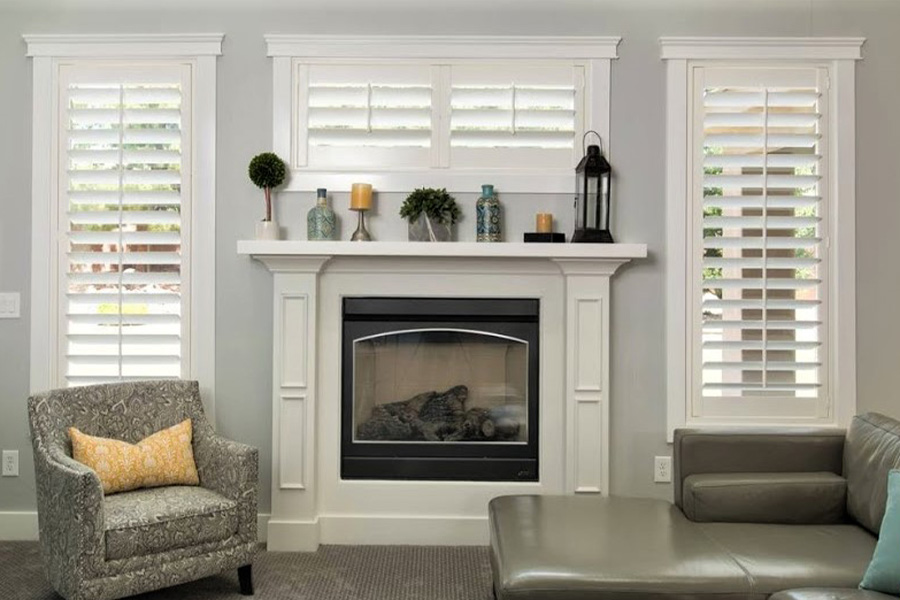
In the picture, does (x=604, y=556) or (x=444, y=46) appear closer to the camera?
(x=604, y=556)

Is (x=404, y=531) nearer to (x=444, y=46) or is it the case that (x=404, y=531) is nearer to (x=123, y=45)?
(x=444, y=46)

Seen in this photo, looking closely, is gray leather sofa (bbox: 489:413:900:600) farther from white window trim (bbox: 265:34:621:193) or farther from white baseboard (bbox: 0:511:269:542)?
white window trim (bbox: 265:34:621:193)

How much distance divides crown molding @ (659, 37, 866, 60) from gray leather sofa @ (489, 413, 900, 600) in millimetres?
1825

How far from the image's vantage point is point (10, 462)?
3648mm

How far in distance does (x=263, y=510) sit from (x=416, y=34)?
8.22 ft

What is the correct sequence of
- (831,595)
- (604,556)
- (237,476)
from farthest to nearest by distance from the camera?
(237,476) → (604,556) → (831,595)

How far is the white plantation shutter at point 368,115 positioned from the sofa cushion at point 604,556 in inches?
71.6

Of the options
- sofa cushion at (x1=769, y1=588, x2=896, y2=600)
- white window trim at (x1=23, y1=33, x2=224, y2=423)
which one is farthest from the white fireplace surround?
sofa cushion at (x1=769, y1=588, x2=896, y2=600)

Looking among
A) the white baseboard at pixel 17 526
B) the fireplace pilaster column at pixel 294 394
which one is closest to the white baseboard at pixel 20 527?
the white baseboard at pixel 17 526

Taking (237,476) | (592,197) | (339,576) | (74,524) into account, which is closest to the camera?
(74,524)

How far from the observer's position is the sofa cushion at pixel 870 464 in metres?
2.55

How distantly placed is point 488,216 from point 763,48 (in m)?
1.59

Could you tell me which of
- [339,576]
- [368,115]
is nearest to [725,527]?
[339,576]

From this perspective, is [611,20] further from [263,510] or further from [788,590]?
[263,510]
